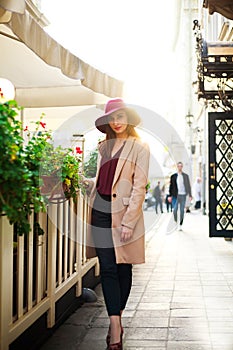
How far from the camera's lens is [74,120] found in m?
7.44

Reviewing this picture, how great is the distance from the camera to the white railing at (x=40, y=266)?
282cm

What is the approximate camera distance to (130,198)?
354 cm

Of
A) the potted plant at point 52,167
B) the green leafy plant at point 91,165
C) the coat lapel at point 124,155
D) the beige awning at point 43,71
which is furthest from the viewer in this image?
the green leafy plant at point 91,165

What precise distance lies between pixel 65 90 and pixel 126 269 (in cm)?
404

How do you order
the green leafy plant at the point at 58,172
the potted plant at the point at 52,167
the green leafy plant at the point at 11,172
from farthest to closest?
the green leafy plant at the point at 58,172, the potted plant at the point at 52,167, the green leafy plant at the point at 11,172

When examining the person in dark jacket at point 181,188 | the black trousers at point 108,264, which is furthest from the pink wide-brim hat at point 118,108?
the person in dark jacket at point 181,188

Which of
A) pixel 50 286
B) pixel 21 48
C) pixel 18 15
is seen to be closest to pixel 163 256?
pixel 21 48

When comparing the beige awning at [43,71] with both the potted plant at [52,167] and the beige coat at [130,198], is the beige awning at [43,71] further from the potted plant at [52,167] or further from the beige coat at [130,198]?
the beige coat at [130,198]

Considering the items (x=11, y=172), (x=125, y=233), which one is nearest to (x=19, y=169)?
(x=11, y=172)

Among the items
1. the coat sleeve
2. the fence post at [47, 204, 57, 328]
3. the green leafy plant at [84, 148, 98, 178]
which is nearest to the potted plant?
the fence post at [47, 204, 57, 328]

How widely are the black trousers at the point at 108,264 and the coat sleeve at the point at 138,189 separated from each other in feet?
0.55

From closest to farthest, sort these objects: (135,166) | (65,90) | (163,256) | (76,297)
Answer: (135,166)
(76,297)
(65,90)
(163,256)

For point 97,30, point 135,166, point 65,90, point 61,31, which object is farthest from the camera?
point 97,30

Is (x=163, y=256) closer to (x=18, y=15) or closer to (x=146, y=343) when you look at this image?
(x=146, y=343)
